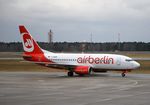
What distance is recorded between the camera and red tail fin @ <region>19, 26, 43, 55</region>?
53.0 m

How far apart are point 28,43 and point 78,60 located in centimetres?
719

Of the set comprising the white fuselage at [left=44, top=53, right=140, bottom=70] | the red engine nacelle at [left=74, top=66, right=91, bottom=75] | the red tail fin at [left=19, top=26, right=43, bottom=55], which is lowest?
the red engine nacelle at [left=74, top=66, right=91, bottom=75]

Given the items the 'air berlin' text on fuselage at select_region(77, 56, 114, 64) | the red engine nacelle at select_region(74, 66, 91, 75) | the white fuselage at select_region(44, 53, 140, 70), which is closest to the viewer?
the red engine nacelle at select_region(74, 66, 91, 75)

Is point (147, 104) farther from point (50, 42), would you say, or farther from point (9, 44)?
point (9, 44)

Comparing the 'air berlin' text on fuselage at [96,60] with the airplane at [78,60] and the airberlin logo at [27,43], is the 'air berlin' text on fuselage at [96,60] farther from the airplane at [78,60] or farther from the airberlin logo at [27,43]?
Result: the airberlin logo at [27,43]

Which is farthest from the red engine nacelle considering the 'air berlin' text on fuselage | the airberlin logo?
the airberlin logo

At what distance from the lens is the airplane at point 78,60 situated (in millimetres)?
49062

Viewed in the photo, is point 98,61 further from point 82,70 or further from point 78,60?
point 78,60

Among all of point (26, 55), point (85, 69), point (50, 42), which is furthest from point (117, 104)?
point (50, 42)

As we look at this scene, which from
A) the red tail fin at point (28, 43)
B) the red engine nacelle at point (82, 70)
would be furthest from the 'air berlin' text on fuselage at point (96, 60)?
the red tail fin at point (28, 43)

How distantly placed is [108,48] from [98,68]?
5608 inches

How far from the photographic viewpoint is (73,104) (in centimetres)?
2192

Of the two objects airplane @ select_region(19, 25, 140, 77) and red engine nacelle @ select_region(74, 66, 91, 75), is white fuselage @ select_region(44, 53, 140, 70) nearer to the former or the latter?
airplane @ select_region(19, 25, 140, 77)

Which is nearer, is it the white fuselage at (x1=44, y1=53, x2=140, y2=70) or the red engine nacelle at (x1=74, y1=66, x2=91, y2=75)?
the red engine nacelle at (x1=74, y1=66, x2=91, y2=75)
